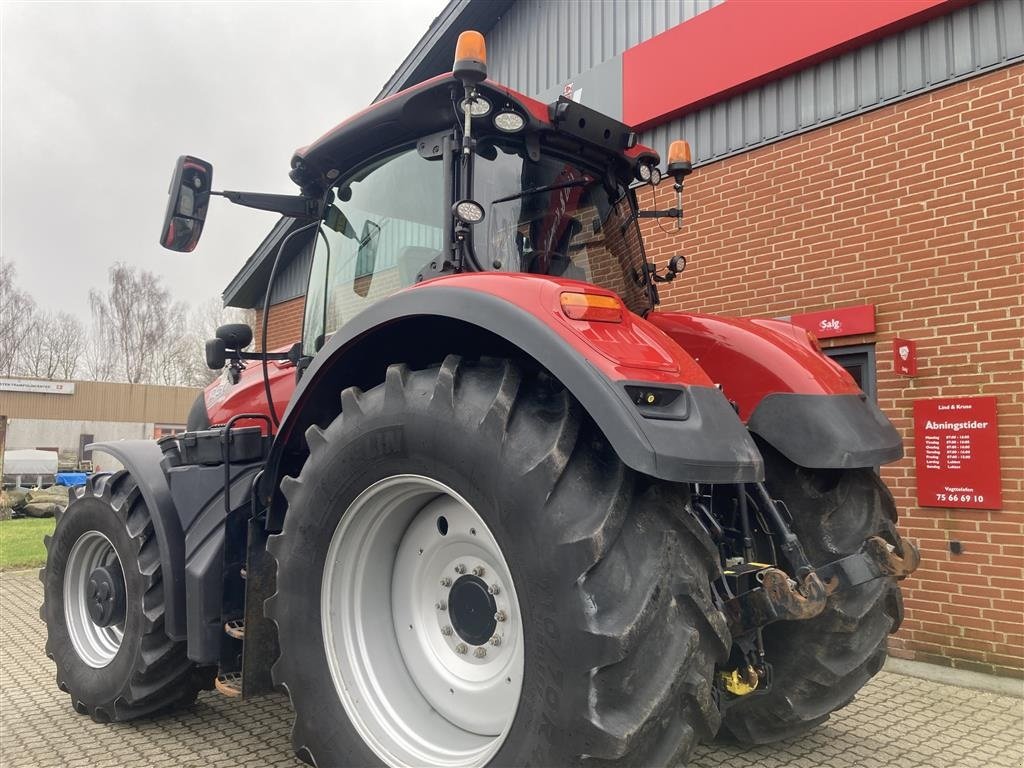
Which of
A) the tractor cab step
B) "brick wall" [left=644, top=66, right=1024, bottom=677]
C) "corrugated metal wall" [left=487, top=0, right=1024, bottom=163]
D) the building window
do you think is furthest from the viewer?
the building window

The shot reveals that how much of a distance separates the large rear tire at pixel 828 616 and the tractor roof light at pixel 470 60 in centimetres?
173

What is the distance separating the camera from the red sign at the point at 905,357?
195 inches

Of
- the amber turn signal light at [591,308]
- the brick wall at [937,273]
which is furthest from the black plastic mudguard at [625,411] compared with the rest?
the brick wall at [937,273]

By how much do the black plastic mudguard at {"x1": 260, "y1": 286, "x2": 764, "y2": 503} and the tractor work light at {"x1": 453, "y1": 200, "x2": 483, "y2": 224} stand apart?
17.4 inches

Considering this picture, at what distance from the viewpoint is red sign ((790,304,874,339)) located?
528 centimetres

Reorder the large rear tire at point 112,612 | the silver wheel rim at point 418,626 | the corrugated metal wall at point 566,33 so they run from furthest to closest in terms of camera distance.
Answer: the corrugated metal wall at point 566,33
the large rear tire at point 112,612
the silver wheel rim at point 418,626

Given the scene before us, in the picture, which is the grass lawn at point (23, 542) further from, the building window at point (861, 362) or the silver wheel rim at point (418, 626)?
the building window at point (861, 362)

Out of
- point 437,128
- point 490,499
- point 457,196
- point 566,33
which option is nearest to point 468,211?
point 457,196

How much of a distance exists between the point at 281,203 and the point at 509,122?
129 centimetres

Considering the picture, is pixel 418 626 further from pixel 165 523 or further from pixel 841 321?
pixel 841 321

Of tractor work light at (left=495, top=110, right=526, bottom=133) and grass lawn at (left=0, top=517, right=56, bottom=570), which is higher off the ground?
tractor work light at (left=495, top=110, right=526, bottom=133)

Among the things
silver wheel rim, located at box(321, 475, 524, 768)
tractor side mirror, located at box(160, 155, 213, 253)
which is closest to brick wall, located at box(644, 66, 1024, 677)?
silver wheel rim, located at box(321, 475, 524, 768)

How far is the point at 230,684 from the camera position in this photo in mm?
3000

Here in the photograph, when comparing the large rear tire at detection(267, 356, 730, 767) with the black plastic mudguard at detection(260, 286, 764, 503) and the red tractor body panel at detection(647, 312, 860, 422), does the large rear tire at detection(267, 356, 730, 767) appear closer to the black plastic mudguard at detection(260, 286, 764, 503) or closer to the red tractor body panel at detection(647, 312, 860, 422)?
the black plastic mudguard at detection(260, 286, 764, 503)
